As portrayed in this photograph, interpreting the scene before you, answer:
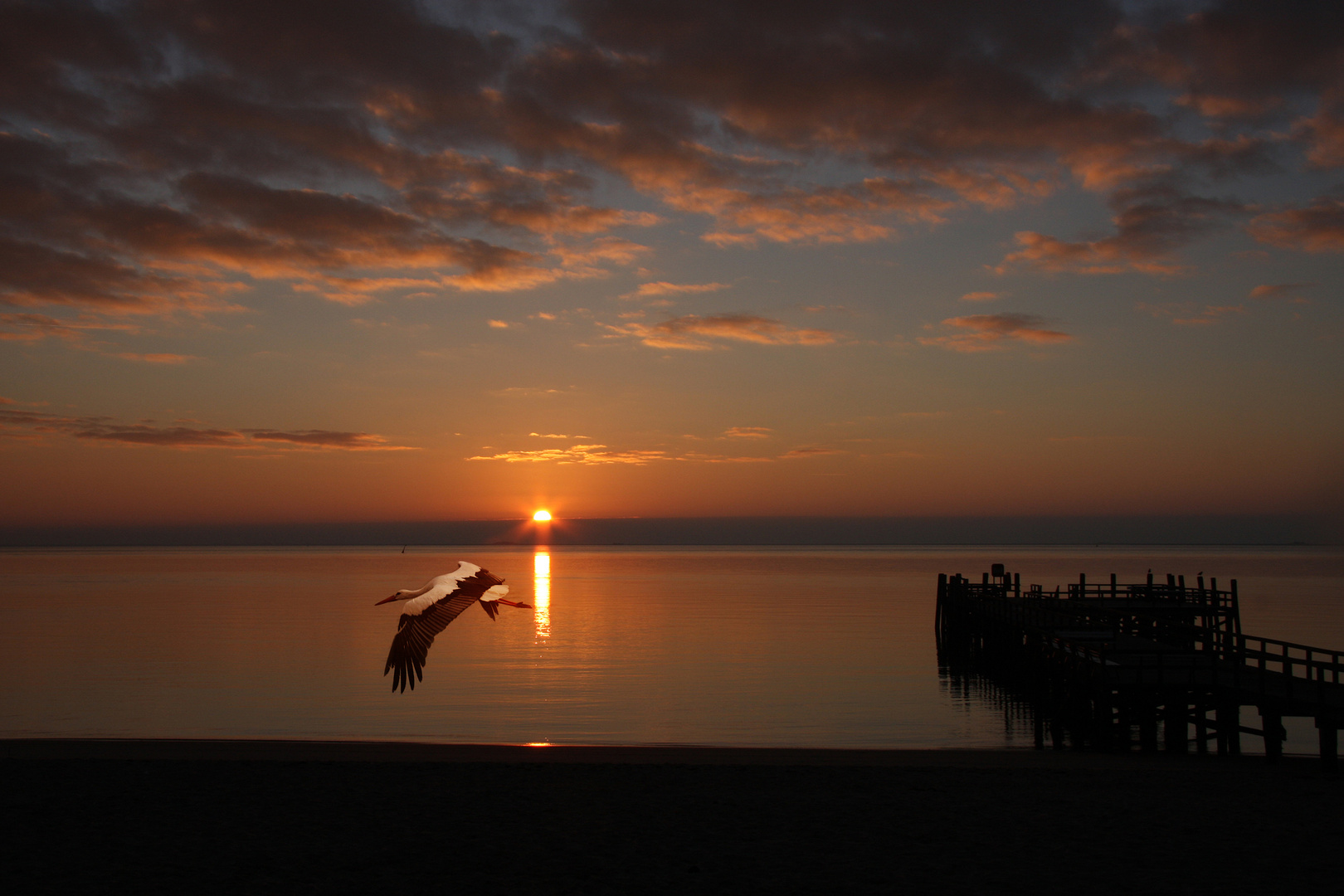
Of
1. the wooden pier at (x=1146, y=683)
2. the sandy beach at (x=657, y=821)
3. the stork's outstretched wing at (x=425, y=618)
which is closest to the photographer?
the stork's outstretched wing at (x=425, y=618)

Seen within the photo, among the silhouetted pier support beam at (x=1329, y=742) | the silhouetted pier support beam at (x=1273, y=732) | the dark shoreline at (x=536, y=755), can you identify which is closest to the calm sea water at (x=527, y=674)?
the dark shoreline at (x=536, y=755)

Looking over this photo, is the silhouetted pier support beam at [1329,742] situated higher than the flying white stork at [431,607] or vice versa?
the flying white stork at [431,607]

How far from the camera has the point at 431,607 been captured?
937cm

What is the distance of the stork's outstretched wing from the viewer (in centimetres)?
893

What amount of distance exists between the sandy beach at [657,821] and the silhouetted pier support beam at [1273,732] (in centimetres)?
28

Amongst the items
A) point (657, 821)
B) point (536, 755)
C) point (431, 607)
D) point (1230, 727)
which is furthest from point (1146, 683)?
point (431, 607)

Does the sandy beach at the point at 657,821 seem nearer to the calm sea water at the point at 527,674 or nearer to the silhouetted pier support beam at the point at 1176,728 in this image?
the silhouetted pier support beam at the point at 1176,728

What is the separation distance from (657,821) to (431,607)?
580 centimetres

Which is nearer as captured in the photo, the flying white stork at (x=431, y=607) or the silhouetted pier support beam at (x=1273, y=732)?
the flying white stork at (x=431, y=607)

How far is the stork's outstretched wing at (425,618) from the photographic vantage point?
893cm

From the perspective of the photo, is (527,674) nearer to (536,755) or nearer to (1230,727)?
(536,755)

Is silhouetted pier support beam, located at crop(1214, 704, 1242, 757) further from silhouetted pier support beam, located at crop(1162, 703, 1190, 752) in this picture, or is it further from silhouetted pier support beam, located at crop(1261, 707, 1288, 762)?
silhouetted pier support beam, located at crop(1261, 707, 1288, 762)

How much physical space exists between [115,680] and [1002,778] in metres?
30.1

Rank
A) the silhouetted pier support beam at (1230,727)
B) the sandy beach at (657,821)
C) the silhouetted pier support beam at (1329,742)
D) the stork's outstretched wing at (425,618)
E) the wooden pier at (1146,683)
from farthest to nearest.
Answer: the silhouetted pier support beam at (1230,727)
the wooden pier at (1146,683)
the silhouetted pier support beam at (1329,742)
the sandy beach at (657,821)
the stork's outstretched wing at (425,618)
